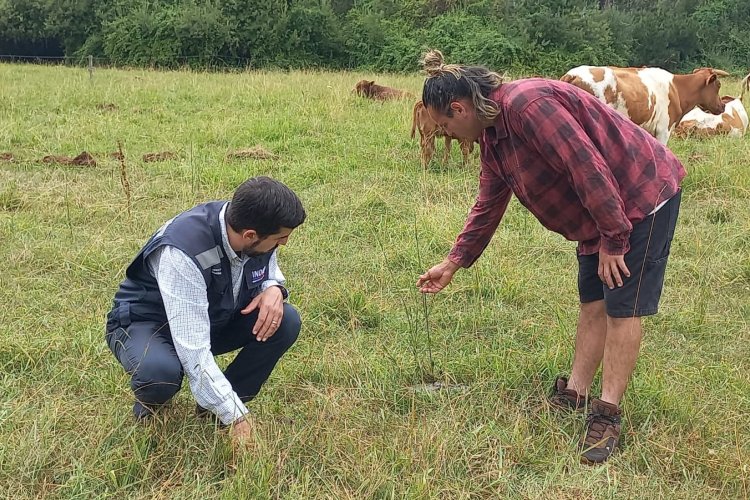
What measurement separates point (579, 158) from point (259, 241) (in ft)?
3.69

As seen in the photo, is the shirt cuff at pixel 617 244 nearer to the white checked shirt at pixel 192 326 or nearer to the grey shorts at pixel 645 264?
the grey shorts at pixel 645 264

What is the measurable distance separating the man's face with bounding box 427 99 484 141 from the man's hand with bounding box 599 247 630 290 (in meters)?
0.63

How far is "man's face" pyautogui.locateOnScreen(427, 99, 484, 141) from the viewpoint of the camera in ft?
8.18

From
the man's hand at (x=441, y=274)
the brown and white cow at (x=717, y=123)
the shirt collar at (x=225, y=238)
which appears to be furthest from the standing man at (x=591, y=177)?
the brown and white cow at (x=717, y=123)

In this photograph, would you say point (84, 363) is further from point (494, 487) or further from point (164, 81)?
point (164, 81)

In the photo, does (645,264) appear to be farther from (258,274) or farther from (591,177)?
(258,274)

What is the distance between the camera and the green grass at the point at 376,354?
7.93ft

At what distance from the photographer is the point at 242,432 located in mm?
2398

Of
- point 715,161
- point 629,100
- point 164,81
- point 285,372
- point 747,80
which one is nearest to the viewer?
point 285,372

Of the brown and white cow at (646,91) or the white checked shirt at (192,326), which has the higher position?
the white checked shirt at (192,326)

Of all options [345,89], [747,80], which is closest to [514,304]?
[345,89]

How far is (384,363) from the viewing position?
331 centimetres

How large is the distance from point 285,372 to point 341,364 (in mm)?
260

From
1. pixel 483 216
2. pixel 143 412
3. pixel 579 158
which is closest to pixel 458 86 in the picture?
pixel 579 158
